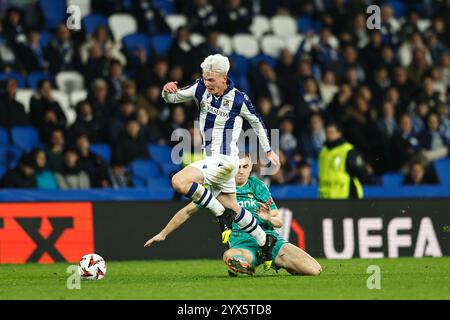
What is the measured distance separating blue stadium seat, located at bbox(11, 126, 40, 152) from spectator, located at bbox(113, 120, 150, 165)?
1.22 metres

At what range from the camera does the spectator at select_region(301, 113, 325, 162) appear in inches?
702

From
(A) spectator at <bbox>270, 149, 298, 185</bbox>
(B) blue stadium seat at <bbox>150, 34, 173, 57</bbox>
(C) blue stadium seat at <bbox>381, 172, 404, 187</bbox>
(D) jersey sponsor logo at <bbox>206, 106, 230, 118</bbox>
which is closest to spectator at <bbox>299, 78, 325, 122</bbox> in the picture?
(A) spectator at <bbox>270, 149, 298, 185</bbox>

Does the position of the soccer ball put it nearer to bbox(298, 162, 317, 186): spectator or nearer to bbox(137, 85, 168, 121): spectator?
bbox(298, 162, 317, 186): spectator

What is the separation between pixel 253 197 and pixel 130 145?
18.9 ft

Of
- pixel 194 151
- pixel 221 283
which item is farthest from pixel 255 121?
pixel 194 151

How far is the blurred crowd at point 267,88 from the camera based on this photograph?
16969mm

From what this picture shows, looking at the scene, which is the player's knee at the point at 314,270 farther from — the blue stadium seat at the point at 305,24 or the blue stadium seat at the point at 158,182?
the blue stadium seat at the point at 305,24

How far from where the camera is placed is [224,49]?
1961 centimetres

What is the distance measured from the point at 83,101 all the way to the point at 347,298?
9.08 m

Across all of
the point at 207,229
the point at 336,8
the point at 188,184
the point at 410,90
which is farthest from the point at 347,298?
the point at 336,8

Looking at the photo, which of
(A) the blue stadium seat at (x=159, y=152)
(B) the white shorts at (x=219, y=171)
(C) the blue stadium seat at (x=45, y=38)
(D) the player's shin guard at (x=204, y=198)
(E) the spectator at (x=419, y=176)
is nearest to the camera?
(D) the player's shin guard at (x=204, y=198)

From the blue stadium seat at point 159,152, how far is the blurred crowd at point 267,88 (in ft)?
0.36

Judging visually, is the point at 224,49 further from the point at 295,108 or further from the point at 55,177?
the point at 55,177

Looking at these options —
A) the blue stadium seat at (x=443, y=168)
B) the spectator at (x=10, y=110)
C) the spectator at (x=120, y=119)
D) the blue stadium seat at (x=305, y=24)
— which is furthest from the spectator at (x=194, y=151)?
the blue stadium seat at (x=305, y=24)
